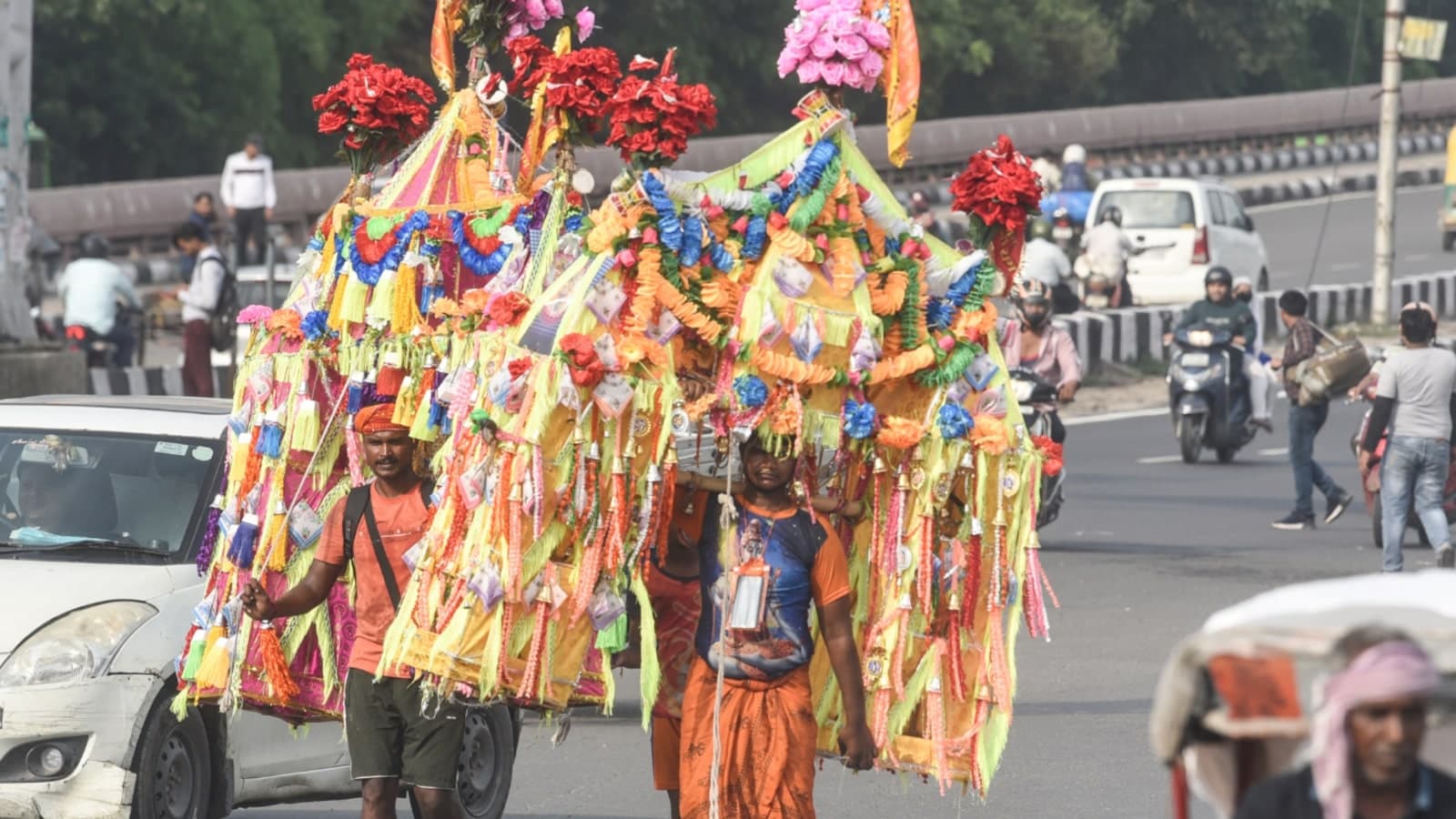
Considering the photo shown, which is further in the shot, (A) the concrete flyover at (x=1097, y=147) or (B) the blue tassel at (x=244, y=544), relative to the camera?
(A) the concrete flyover at (x=1097, y=147)

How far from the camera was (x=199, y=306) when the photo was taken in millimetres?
20094

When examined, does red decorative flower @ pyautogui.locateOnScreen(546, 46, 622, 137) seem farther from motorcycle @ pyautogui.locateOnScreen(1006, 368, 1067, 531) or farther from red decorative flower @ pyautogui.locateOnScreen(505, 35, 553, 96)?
motorcycle @ pyautogui.locateOnScreen(1006, 368, 1067, 531)

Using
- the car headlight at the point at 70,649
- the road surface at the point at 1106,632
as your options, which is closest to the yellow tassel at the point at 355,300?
the car headlight at the point at 70,649

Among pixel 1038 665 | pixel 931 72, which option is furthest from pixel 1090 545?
pixel 931 72

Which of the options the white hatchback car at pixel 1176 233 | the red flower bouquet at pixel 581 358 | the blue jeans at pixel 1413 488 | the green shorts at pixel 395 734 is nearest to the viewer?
the red flower bouquet at pixel 581 358

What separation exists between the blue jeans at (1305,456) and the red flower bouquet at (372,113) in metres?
9.85

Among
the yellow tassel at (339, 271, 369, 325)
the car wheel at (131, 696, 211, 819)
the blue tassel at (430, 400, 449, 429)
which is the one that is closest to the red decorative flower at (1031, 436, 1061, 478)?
the blue tassel at (430, 400, 449, 429)

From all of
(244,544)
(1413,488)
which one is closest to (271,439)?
(244,544)

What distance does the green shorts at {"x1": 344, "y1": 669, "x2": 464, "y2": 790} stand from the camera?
7023mm

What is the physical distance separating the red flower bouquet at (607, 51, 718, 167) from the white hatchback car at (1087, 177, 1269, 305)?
23.5 metres

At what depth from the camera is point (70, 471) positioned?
28.2 feet

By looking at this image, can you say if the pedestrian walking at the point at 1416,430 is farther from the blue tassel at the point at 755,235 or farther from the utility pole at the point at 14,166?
the utility pole at the point at 14,166

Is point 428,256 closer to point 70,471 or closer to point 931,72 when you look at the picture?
point 70,471

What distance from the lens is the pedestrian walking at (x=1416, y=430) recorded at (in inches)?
543
